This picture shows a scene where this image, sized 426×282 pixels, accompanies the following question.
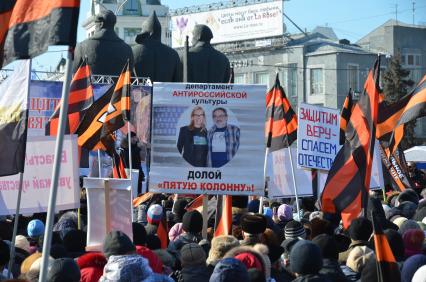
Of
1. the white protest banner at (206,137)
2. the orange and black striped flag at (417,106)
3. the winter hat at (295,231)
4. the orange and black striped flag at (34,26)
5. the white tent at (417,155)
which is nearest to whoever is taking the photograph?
the orange and black striped flag at (34,26)

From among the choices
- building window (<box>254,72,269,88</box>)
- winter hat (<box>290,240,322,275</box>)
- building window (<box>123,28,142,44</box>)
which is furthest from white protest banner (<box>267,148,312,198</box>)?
building window (<box>123,28,142,44</box>)

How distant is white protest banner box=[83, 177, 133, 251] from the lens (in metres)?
9.21

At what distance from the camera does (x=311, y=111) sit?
14.2m

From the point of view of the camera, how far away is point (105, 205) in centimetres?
930

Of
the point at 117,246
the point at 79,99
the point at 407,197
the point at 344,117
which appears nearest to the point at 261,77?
the point at 79,99

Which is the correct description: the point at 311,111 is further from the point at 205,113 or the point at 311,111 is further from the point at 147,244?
the point at 147,244

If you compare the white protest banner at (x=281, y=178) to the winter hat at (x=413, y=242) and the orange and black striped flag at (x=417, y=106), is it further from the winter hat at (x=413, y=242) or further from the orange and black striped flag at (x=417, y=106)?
the winter hat at (x=413, y=242)

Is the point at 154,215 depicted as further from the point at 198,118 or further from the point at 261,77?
the point at 261,77

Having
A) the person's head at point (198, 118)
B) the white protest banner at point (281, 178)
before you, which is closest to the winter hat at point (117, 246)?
the person's head at point (198, 118)

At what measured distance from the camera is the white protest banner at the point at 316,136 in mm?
13898

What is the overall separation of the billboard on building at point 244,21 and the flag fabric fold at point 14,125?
62580 mm

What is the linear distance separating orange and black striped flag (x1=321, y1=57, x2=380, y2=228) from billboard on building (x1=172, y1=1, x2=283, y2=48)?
60.5 m

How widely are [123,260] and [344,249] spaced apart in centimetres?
282

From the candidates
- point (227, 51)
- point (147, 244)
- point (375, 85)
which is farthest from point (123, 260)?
point (227, 51)
